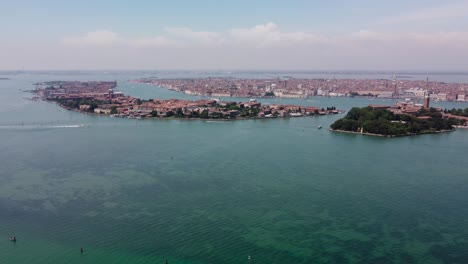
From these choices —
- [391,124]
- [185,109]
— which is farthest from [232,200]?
[185,109]

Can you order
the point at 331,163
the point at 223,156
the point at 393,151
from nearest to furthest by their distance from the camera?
1. the point at 331,163
2. the point at 223,156
3. the point at 393,151

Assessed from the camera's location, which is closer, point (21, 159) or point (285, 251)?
point (285, 251)

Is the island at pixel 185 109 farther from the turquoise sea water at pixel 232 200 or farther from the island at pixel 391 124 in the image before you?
the turquoise sea water at pixel 232 200

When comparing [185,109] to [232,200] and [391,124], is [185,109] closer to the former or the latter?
[391,124]

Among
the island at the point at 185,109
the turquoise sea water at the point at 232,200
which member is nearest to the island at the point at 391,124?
Result: the turquoise sea water at the point at 232,200

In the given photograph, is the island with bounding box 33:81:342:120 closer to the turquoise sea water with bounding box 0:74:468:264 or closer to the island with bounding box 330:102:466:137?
the island with bounding box 330:102:466:137

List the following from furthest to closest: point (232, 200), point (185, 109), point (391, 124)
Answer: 1. point (185, 109)
2. point (391, 124)
3. point (232, 200)

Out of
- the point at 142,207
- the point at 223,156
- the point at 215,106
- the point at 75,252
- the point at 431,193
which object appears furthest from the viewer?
the point at 215,106

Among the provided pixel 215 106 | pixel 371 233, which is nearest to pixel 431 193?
pixel 371 233

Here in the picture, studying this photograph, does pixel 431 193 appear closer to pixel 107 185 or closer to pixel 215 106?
pixel 107 185
